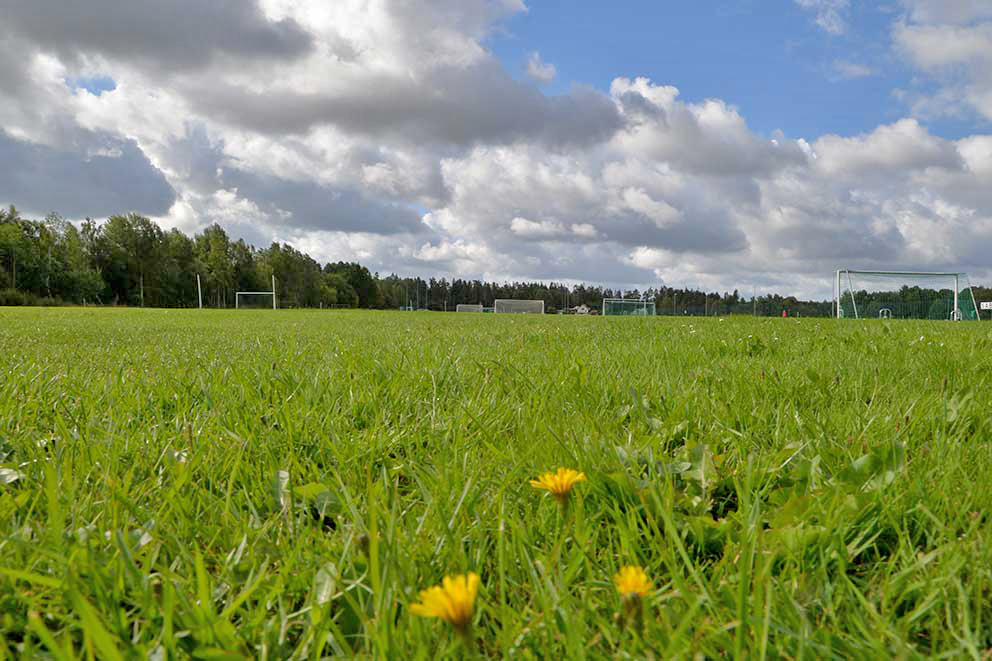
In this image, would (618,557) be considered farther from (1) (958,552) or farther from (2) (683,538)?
(1) (958,552)

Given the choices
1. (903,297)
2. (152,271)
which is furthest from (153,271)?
(903,297)

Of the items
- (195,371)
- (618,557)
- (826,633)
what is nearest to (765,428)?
(618,557)

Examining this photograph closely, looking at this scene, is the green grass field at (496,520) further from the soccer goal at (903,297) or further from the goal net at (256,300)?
the goal net at (256,300)

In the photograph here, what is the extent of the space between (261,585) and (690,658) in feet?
2.25

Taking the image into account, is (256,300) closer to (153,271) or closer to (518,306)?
(153,271)

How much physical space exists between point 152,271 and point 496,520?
83.9m

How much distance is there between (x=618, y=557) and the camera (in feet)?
3.28

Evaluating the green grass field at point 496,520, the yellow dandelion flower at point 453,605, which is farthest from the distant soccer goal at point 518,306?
→ the yellow dandelion flower at point 453,605

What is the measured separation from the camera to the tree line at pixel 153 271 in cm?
5944

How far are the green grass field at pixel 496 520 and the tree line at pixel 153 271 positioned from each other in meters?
58.3

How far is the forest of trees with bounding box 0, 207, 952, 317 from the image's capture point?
195 feet

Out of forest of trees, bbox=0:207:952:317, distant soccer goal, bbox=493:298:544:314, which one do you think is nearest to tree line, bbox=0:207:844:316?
forest of trees, bbox=0:207:952:317

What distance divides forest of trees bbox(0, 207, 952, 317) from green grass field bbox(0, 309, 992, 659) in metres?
57.8

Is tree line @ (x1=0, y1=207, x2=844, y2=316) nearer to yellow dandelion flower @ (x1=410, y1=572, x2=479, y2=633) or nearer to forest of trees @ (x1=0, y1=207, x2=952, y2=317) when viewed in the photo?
forest of trees @ (x1=0, y1=207, x2=952, y2=317)
